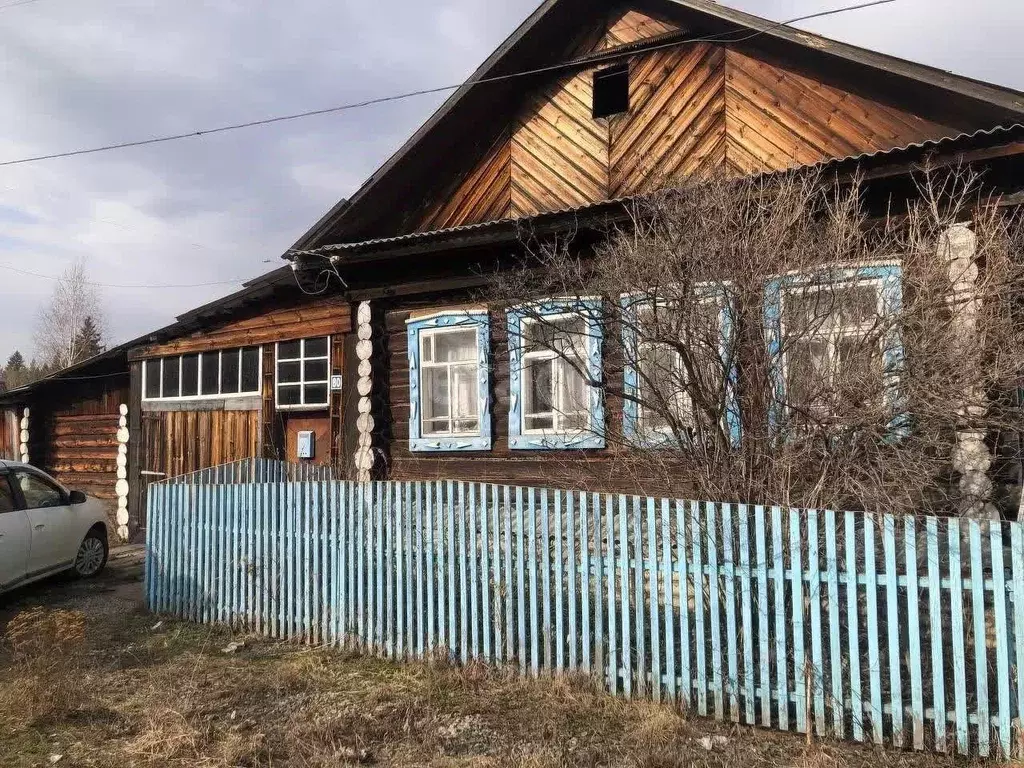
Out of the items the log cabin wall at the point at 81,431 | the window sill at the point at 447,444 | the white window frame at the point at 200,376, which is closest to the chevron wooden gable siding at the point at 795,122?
the window sill at the point at 447,444

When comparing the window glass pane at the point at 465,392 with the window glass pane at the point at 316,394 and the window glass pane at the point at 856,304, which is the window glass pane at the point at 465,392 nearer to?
the window glass pane at the point at 316,394

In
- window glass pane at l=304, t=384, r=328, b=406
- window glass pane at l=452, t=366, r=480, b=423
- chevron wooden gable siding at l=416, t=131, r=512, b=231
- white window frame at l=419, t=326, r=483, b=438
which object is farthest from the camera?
window glass pane at l=304, t=384, r=328, b=406

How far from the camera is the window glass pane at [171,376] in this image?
14.0 metres

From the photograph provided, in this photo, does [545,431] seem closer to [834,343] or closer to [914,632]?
[834,343]

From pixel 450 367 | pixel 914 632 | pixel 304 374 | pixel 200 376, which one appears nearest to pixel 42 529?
pixel 304 374

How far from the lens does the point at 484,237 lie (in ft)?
28.7

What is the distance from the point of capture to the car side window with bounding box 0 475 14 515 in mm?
7742

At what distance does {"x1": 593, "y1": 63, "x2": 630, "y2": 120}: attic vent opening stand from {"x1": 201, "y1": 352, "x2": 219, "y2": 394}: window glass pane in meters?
7.97

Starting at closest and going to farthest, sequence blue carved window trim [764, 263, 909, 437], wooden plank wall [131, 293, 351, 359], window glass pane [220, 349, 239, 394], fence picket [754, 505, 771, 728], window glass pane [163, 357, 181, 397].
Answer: fence picket [754, 505, 771, 728] → blue carved window trim [764, 263, 909, 437] → wooden plank wall [131, 293, 351, 359] → window glass pane [220, 349, 239, 394] → window glass pane [163, 357, 181, 397]

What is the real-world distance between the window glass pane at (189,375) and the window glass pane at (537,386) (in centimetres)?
768

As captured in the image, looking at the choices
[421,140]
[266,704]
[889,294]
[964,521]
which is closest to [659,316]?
[889,294]

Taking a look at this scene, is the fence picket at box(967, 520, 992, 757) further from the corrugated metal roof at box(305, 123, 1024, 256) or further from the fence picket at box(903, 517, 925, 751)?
the corrugated metal roof at box(305, 123, 1024, 256)

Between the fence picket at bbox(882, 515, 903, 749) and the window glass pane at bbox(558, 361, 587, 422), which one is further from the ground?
the window glass pane at bbox(558, 361, 587, 422)

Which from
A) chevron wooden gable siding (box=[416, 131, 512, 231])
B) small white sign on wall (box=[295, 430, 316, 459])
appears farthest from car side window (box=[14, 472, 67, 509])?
chevron wooden gable siding (box=[416, 131, 512, 231])
